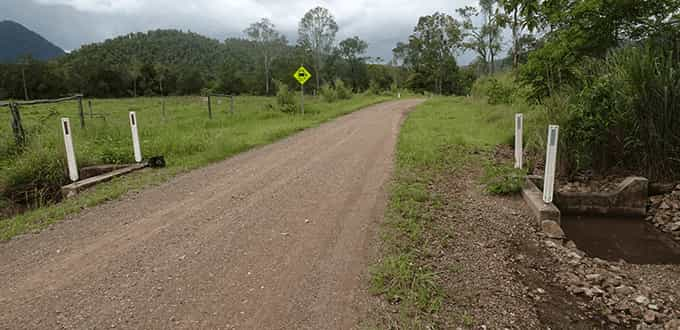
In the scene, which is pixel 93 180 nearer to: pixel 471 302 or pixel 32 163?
pixel 32 163

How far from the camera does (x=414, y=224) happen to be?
4297mm

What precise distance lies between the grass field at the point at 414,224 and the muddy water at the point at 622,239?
1941 mm

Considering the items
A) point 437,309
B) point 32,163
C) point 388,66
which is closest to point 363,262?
point 437,309

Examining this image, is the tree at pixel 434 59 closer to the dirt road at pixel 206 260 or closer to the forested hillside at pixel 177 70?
the forested hillside at pixel 177 70

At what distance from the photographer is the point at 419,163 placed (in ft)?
24.3

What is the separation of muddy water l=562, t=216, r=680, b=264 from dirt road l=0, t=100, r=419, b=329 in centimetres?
265

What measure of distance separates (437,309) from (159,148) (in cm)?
792

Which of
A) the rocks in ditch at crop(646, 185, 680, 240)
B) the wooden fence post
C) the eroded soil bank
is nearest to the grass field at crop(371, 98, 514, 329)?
the eroded soil bank

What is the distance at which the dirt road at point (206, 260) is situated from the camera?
8.93ft

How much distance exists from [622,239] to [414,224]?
117 inches

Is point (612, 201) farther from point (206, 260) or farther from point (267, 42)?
point (267, 42)

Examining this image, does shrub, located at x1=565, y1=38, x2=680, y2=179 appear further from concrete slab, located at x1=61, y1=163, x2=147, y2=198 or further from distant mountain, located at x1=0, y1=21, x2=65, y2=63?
distant mountain, located at x1=0, y1=21, x2=65, y2=63

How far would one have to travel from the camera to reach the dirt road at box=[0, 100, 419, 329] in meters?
2.72

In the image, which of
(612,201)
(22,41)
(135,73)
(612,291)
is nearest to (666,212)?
(612,201)
